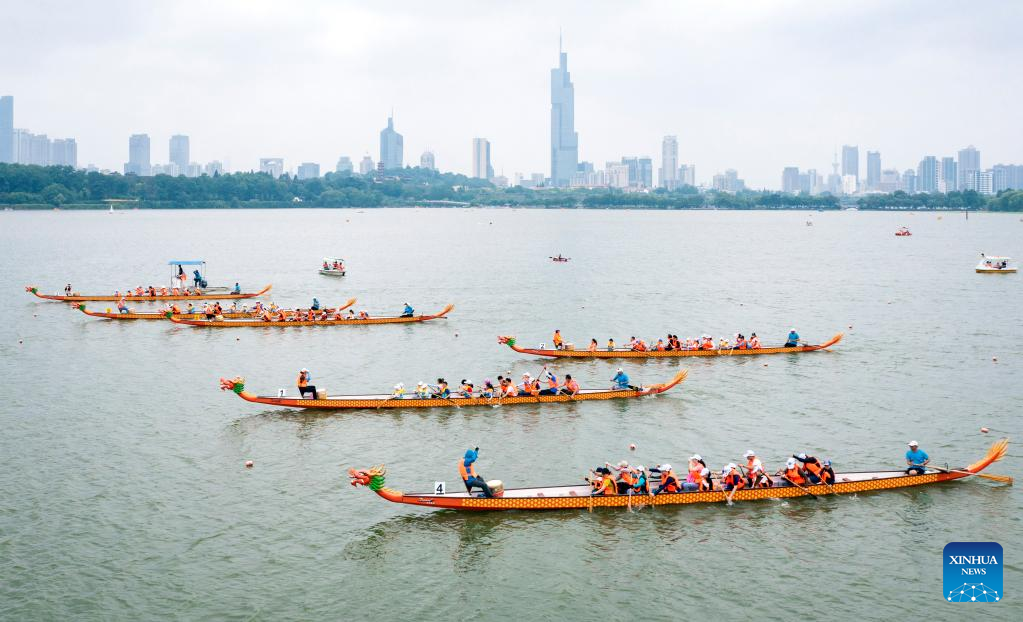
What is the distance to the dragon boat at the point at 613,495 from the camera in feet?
85.5

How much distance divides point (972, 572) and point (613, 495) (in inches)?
387

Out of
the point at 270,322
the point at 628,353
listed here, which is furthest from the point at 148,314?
the point at 628,353

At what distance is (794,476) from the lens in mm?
27812

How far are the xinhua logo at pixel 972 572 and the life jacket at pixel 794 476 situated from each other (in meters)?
4.72

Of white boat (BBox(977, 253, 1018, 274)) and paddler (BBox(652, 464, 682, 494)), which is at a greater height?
white boat (BBox(977, 253, 1018, 274))

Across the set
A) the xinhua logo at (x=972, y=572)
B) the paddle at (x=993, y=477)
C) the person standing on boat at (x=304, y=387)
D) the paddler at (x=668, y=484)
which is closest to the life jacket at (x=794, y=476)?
the paddler at (x=668, y=484)

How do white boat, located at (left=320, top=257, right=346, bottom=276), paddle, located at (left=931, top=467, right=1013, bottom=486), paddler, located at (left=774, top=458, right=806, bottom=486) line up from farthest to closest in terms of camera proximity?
white boat, located at (left=320, top=257, right=346, bottom=276) < paddle, located at (left=931, top=467, right=1013, bottom=486) < paddler, located at (left=774, top=458, right=806, bottom=486)

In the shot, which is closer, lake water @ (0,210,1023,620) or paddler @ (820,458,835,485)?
lake water @ (0,210,1023,620)

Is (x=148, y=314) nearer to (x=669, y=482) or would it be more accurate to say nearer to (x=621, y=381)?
(x=621, y=381)

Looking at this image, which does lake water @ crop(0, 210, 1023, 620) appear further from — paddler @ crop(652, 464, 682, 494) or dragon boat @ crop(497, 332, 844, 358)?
paddler @ crop(652, 464, 682, 494)

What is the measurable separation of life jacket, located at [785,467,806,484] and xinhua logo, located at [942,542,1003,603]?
15.5 ft

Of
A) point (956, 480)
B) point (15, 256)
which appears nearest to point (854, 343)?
point (956, 480)

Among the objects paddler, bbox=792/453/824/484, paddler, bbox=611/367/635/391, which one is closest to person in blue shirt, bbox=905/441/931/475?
paddler, bbox=792/453/824/484

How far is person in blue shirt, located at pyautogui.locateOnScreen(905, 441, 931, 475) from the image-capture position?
2883 cm
